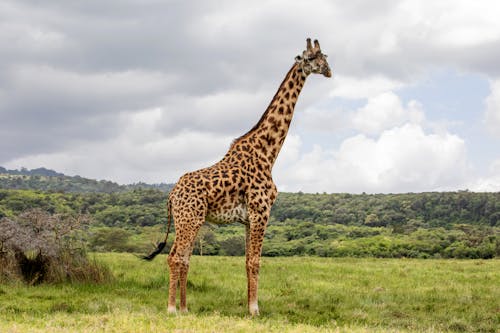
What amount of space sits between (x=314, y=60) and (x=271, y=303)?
544 centimetres

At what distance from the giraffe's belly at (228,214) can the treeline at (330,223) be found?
3213 centimetres

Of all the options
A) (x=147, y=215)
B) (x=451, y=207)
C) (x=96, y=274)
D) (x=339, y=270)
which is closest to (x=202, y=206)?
(x=96, y=274)

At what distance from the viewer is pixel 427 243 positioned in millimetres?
45906

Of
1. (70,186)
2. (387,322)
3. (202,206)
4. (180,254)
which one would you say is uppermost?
(70,186)

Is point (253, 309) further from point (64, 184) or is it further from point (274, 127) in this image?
point (64, 184)

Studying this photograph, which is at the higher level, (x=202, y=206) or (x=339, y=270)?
(x=202, y=206)

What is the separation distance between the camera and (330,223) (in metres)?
80.7

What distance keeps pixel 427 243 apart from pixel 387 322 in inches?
1446

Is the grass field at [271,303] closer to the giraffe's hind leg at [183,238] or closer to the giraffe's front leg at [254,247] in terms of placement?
the giraffe's front leg at [254,247]

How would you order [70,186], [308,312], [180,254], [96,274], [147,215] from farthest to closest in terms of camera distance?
[70,186] < [147,215] < [96,274] < [308,312] < [180,254]

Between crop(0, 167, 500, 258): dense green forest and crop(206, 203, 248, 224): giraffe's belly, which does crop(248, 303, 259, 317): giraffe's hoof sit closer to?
crop(206, 203, 248, 224): giraffe's belly

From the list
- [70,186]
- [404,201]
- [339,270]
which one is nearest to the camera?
[339,270]

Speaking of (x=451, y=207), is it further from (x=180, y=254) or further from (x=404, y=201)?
(x=180, y=254)

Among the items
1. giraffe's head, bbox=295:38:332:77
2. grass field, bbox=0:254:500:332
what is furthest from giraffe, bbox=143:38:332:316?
giraffe's head, bbox=295:38:332:77
